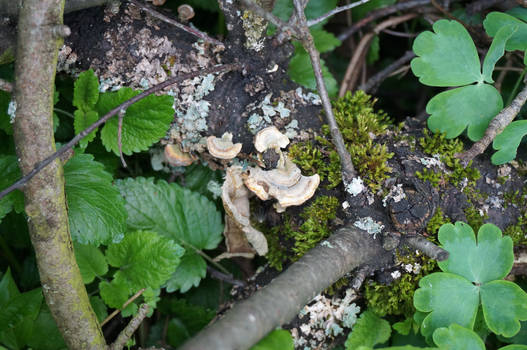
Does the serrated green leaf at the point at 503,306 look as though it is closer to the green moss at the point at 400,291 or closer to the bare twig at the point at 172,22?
the green moss at the point at 400,291

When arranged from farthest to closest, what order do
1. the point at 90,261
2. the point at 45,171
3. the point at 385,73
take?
1. the point at 385,73
2. the point at 90,261
3. the point at 45,171

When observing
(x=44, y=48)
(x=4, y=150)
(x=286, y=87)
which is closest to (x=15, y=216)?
(x=4, y=150)

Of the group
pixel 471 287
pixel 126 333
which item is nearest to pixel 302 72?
pixel 471 287

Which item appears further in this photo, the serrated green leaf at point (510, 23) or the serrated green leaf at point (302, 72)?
the serrated green leaf at point (302, 72)

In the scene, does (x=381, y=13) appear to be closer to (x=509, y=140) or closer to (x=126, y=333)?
(x=509, y=140)

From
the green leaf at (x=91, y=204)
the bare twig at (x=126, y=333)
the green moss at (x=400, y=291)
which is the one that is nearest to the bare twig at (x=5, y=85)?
the green leaf at (x=91, y=204)

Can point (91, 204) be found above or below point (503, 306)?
above

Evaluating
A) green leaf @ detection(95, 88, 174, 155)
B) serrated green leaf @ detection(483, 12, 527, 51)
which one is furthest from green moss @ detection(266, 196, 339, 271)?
serrated green leaf @ detection(483, 12, 527, 51)
